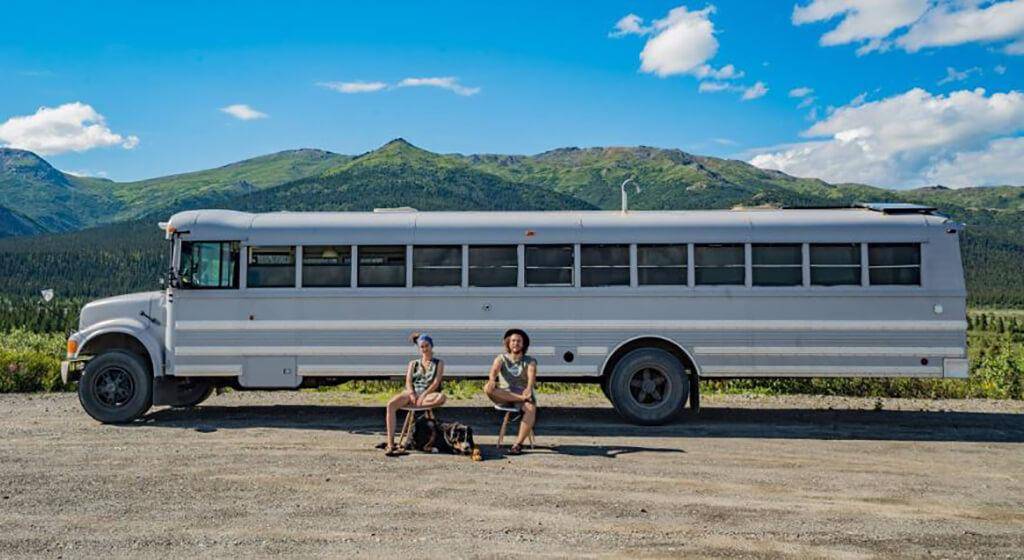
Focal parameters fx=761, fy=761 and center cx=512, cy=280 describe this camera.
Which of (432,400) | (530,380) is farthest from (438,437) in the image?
(530,380)

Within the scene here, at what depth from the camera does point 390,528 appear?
6.46 meters

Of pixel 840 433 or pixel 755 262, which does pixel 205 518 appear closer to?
pixel 755 262

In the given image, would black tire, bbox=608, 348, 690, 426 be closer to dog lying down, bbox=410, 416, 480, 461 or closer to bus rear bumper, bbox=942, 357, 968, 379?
dog lying down, bbox=410, 416, 480, 461

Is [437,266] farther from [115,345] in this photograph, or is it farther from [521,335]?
[115,345]

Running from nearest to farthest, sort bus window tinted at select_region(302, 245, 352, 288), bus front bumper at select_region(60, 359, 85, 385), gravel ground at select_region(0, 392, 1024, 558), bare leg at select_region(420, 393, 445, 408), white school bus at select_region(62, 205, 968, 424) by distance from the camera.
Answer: gravel ground at select_region(0, 392, 1024, 558) → bare leg at select_region(420, 393, 445, 408) → white school bus at select_region(62, 205, 968, 424) → bus window tinted at select_region(302, 245, 352, 288) → bus front bumper at select_region(60, 359, 85, 385)

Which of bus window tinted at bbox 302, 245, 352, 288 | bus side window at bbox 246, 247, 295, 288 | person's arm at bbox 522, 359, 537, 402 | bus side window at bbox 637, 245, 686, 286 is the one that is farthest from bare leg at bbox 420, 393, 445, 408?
bus side window at bbox 637, 245, 686, 286

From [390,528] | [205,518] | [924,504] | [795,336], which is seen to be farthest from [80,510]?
[795,336]

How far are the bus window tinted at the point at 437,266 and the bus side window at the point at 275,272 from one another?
1.76 meters

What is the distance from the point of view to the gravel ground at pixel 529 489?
6141mm

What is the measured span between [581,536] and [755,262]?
5.59 meters

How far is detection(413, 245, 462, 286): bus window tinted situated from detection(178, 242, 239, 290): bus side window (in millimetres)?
2581

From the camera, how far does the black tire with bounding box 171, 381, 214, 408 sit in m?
11.8

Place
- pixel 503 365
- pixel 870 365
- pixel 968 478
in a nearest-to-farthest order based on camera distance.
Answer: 1. pixel 968 478
2. pixel 503 365
3. pixel 870 365

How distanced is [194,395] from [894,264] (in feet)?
35.0
